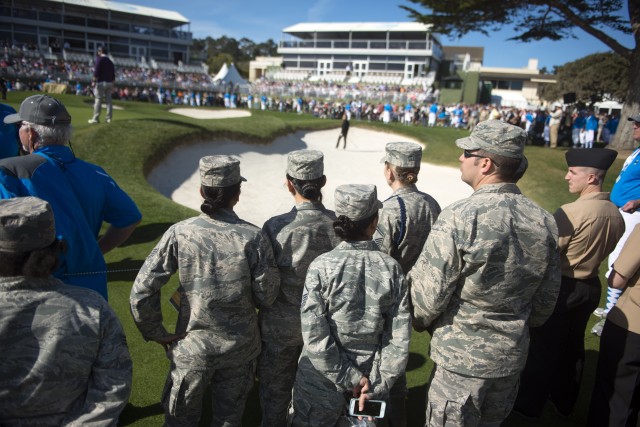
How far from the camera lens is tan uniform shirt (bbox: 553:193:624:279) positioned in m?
3.84

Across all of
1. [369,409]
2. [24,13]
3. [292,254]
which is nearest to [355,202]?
[292,254]

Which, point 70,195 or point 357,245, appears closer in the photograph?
point 357,245

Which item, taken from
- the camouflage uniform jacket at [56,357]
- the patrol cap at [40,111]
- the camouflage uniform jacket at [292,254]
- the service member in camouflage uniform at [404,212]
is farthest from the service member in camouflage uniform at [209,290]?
the service member in camouflage uniform at [404,212]

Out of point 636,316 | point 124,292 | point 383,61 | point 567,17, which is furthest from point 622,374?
point 383,61

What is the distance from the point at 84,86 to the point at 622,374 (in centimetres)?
4785

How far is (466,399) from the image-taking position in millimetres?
2951

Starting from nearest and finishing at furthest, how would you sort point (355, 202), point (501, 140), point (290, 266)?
1. point (355, 202)
2. point (501, 140)
3. point (290, 266)

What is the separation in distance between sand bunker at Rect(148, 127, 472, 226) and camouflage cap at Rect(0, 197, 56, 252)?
31.9 feet

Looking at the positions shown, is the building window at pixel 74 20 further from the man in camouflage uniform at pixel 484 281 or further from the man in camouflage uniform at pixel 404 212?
the man in camouflage uniform at pixel 484 281

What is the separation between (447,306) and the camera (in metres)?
3.06

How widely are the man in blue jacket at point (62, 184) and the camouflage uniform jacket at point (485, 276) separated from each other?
8.02 feet

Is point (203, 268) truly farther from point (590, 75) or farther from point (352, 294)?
point (590, 75)

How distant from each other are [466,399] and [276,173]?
46.8 feet

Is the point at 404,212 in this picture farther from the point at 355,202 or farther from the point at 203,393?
the point at 203,393
